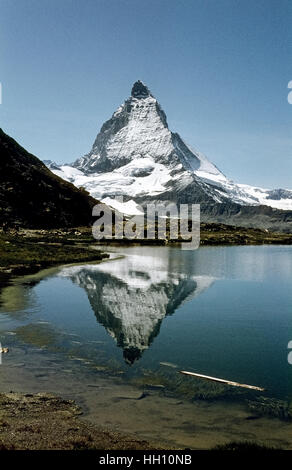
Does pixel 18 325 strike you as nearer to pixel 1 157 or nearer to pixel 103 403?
pixel 103 403

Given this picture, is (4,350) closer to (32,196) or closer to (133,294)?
(133,294)

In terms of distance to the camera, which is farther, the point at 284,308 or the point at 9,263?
the point at 9,263

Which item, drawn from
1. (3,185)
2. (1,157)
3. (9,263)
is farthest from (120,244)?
(9,263)

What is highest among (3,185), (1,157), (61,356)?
(1,157)

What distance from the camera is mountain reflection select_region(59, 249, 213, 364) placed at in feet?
106

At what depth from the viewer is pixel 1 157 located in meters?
156

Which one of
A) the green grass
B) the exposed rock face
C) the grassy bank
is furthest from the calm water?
the exposed rock face

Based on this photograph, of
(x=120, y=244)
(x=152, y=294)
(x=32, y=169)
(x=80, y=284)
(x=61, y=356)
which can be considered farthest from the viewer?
(x=32, y=169)

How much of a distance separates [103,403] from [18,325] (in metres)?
16.7

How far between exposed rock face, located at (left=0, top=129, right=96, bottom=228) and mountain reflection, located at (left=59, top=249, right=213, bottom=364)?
7160 centimetres

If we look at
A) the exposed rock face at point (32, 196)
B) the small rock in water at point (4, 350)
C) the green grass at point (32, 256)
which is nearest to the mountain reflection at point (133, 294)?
the green grass at point (32, 256)

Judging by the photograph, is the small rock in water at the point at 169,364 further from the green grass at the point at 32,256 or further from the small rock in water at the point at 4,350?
the green grass at the point at 32,256

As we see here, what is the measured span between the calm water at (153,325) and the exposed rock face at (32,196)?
84277 millimetres

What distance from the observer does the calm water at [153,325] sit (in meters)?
24.8
